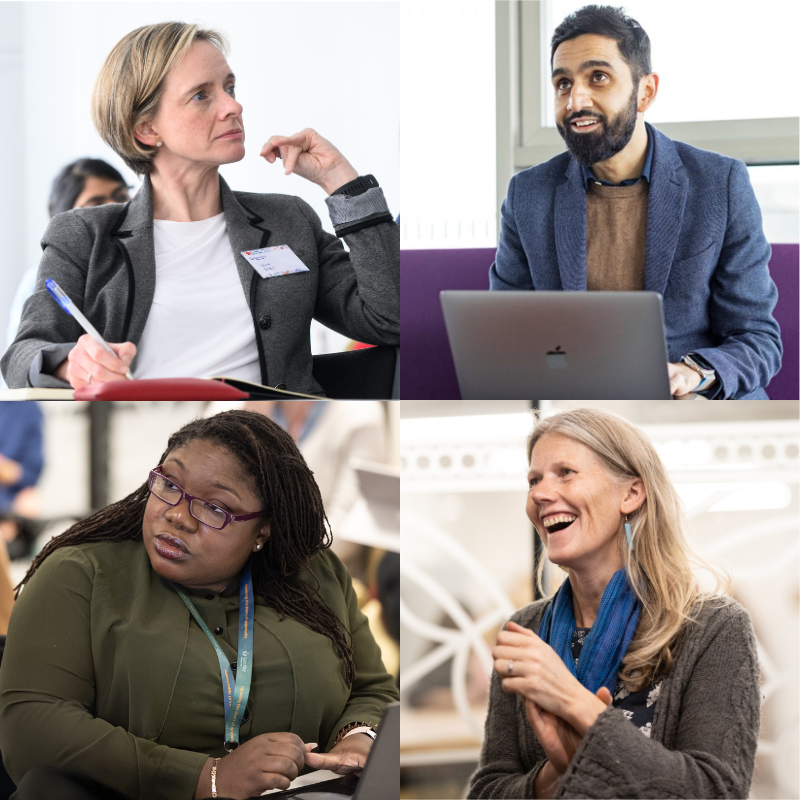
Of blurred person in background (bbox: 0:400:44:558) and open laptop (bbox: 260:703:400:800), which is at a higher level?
blurred person in background (bbox: 0:400:44:558)

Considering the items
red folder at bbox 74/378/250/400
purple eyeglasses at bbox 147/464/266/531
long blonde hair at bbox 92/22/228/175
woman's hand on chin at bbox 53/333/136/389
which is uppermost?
long blonde hair at bbox 92/22/228/175

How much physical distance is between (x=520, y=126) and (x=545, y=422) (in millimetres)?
2275

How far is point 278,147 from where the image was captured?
2.10 metres

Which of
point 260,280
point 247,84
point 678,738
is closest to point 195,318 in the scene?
point 260,280

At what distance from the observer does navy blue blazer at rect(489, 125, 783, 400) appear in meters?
2.06

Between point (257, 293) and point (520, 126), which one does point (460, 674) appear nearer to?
point (257, 293)

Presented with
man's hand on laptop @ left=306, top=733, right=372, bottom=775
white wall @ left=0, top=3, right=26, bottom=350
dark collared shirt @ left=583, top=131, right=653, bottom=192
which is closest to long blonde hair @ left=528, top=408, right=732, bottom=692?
man's hand on laptop @ left=306, top=733, right=372, bottom=775

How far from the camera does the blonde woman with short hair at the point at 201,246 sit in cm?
198

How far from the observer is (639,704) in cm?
120

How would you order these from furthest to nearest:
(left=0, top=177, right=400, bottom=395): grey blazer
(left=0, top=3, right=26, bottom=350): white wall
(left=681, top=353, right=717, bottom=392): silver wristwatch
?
(left=0, top=3, right=26, bottom=350): white wall < (left=0, top=177, right=400, bottom=395): grey blazer < (left=681, top=353, right=717, bottom=392): silver wristwatch

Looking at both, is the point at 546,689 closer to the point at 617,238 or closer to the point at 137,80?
the point at 617,238

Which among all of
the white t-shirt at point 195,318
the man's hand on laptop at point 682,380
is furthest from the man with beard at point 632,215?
the white t-shirt at point 195,318

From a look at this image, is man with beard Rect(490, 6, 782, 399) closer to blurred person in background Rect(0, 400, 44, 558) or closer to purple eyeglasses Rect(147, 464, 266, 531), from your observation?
purple eyeglasses Rect(147, 464, 266, 531)

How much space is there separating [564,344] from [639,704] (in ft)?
1.65
